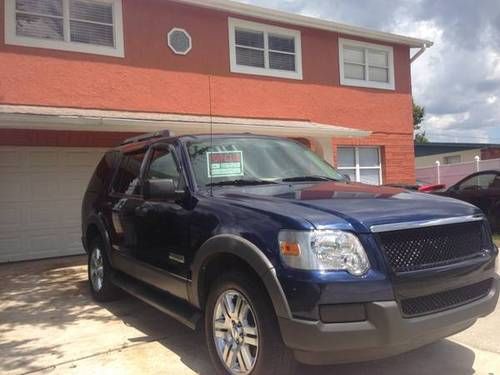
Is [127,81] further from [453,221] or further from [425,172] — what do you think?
[425,172]

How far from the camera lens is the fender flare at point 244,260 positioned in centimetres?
326

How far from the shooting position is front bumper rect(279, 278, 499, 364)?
10.2 ft

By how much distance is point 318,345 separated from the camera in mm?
3109

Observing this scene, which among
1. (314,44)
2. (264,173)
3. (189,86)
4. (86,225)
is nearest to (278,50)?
(314,44)

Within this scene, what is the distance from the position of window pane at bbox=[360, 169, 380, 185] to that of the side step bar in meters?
10.6

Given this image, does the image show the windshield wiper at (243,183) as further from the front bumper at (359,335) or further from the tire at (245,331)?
the front bumper at (359,335)

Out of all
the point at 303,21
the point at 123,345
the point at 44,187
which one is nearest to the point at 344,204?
the point at 123,345

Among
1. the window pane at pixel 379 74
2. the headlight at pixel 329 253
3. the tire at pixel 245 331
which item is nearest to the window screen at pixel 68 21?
the window pane at pixel 379 74

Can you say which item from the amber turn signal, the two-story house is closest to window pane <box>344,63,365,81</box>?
the two-story house

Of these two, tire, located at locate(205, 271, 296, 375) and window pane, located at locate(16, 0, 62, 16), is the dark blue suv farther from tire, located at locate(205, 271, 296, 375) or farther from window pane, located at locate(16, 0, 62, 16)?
window pane, located at locate(16, 0, 62, 16)

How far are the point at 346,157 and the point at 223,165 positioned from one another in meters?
10.8

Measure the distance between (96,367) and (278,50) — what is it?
428 inches

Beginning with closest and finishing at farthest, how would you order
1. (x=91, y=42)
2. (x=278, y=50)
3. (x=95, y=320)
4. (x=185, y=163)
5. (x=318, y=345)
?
(x=318, y=345), (x=185, y=163), (x=95, y=320), (x=91, y=42), (x=278, y=50)

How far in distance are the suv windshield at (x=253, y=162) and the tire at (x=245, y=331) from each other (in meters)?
1.03
